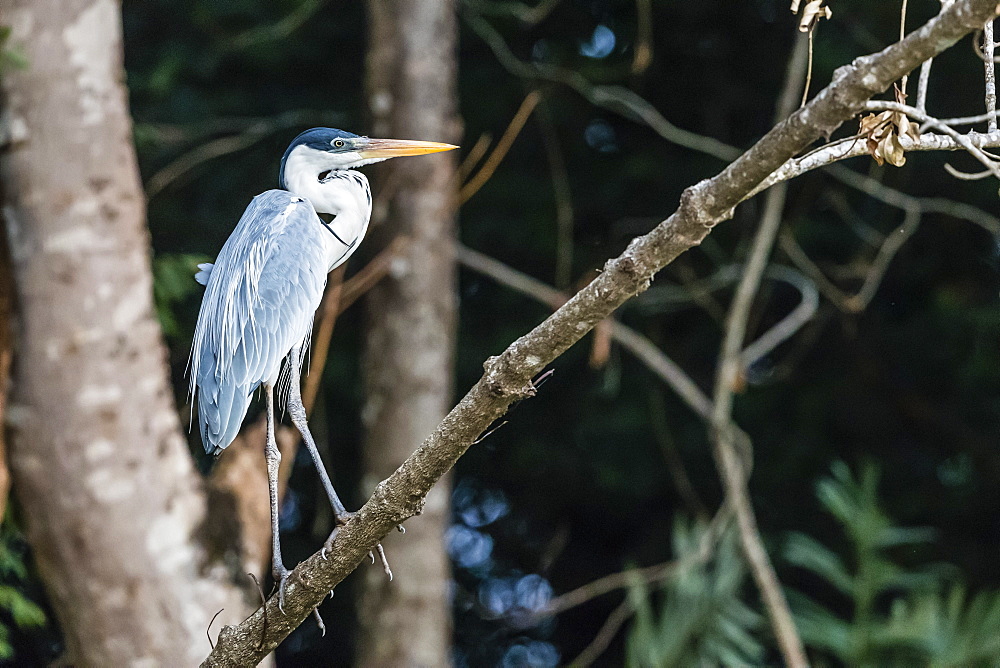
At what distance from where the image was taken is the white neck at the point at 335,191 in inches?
46.3

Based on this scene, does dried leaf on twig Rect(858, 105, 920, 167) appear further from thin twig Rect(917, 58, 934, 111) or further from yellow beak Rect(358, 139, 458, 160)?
yellow beak Rect(358, 139, 458, 160)

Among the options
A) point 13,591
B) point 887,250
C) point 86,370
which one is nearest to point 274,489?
point 86,370

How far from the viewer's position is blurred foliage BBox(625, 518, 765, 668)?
10.5 feet

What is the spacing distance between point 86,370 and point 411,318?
3.10 feet

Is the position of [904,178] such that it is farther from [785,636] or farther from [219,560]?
[219,560]

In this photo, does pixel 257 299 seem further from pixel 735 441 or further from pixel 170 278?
pixel 735 441

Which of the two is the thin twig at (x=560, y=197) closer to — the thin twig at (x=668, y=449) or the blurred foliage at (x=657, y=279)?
the blurred foliage at (x=657, y=279)

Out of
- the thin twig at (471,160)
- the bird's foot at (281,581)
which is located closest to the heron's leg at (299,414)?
the bird's foot at (281,581)

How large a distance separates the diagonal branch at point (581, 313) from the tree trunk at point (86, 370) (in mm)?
863

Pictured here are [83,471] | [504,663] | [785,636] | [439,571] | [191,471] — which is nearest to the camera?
[83,471]

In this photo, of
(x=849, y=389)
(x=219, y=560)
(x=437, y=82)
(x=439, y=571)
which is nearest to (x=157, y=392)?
(x=219, y=560)

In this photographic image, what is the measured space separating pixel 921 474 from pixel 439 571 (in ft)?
7.50

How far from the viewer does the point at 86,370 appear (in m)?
2.12

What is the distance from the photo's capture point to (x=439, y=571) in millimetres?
2768
